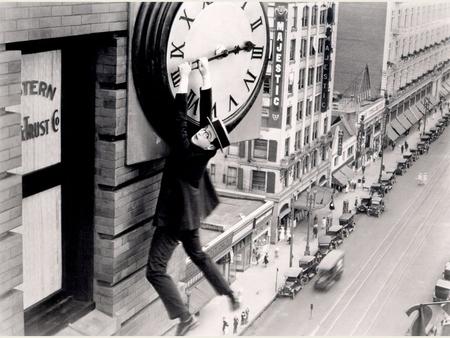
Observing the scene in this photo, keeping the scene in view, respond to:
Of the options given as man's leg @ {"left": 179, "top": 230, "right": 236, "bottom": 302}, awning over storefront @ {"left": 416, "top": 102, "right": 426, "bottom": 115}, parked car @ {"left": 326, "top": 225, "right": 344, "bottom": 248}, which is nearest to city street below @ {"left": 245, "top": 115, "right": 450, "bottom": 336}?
parked car @ {"left": 326, "top": 225, "right": 344, "bottom": 248}

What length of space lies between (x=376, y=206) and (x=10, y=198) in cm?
2839

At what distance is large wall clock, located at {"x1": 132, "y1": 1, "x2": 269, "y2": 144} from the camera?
17.4 ft

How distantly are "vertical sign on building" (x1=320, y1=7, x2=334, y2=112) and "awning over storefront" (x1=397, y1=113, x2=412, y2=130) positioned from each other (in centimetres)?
1369

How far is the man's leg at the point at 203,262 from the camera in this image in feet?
17.9

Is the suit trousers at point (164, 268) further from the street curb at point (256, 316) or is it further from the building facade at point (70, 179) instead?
the street curb at point (256, 316)

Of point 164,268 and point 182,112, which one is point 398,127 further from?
point 182,112

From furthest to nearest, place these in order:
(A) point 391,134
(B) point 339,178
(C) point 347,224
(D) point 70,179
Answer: (A) point 391,134 < (B) point 339,178 < (C) point 347,224 < (D) point 70,179

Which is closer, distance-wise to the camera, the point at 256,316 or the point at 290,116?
the point at 256,316

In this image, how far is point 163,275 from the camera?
215 inches

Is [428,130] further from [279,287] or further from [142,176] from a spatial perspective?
[142,176]

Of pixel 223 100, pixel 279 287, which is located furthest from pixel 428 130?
pixel 223 100

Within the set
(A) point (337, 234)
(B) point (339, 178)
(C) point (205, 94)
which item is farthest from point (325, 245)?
(C) point (205, 94)

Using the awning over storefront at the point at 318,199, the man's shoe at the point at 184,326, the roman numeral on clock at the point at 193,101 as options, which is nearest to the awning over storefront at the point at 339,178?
the awning over storefront at the point at 318,199

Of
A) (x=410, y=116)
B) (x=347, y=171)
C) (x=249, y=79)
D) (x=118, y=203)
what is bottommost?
(x=347, y=171)
